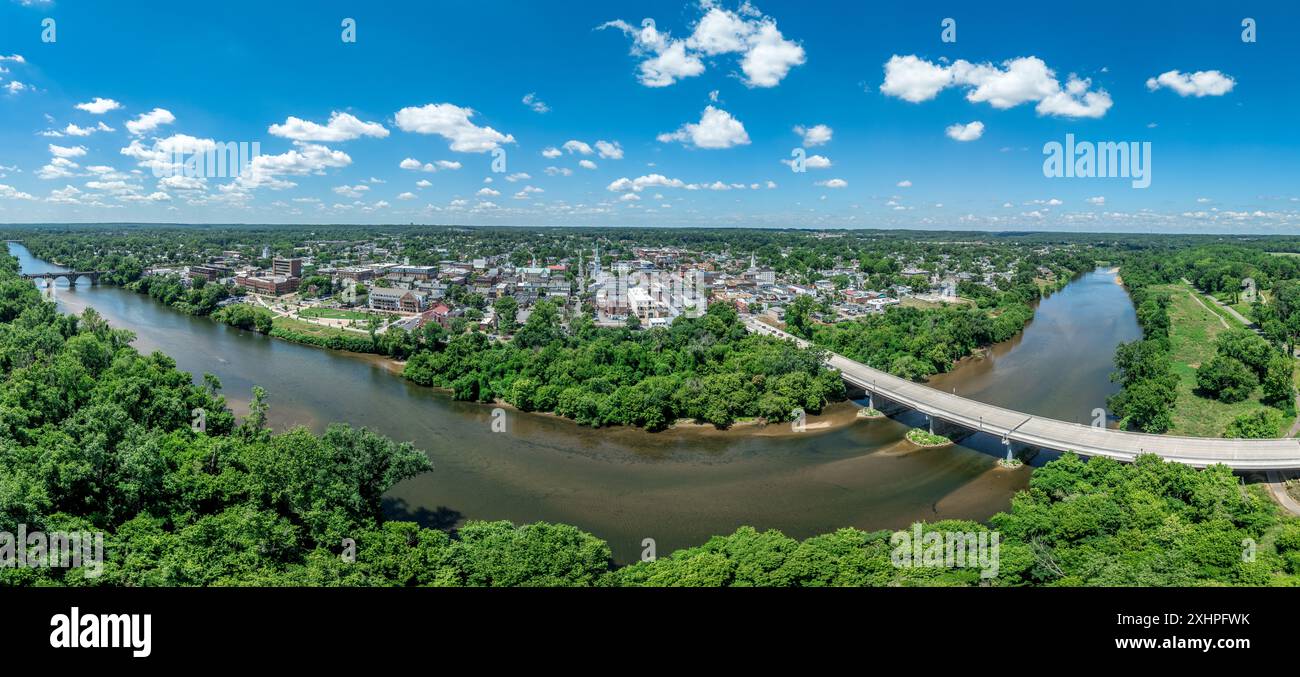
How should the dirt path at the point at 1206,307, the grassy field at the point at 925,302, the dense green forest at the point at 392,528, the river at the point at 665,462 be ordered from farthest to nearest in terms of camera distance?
the grassy field at the point at 925,302 → the dirt path at the point at 1206,307 → the river at the point at 665,462 → the dense green forest at the point at 392,528

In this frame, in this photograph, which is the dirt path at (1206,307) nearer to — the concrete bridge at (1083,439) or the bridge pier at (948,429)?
the concrete bridge at (1083,439)

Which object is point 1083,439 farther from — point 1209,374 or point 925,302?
point 925,302

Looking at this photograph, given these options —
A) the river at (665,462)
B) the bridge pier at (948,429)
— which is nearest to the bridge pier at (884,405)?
the river at (665,462)

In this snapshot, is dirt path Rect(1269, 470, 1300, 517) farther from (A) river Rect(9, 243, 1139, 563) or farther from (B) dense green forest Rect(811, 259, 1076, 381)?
(B) dense green forest Rect(811, 259, 1076, 381)

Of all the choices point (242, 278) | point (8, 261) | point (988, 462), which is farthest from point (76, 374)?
point (8, 261)

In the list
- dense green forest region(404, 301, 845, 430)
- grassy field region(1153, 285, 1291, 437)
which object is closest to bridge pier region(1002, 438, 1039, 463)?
grassy field region(1153, 285, 1291, 437)

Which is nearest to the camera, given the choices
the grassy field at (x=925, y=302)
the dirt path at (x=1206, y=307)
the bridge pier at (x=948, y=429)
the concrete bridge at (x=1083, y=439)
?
the concrete bridge at (x=1083, y=439)
